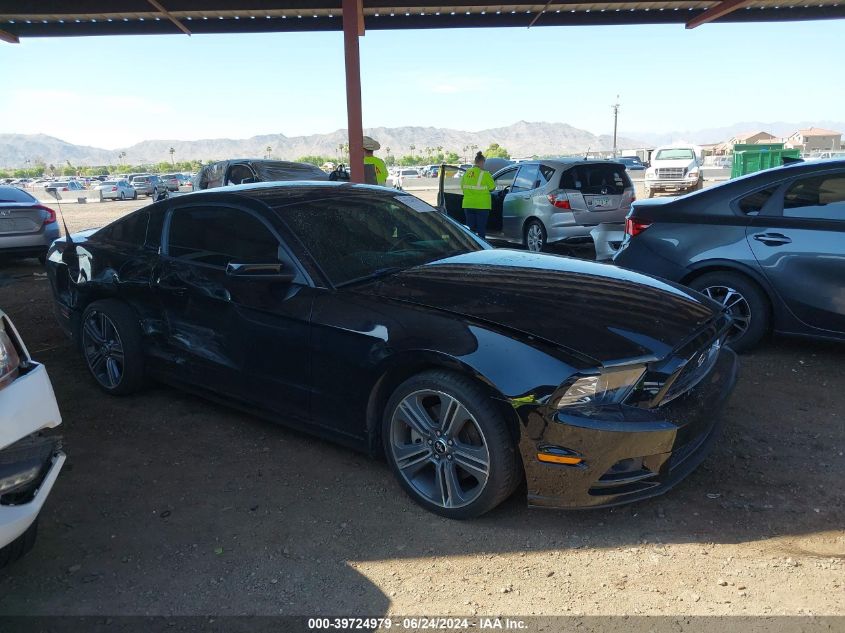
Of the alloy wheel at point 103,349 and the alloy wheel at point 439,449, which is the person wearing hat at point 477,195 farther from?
the alloy wheel at point 439,449

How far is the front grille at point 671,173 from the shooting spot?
76.4 ft

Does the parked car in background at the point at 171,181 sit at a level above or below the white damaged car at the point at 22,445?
above

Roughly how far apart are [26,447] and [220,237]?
1893mm

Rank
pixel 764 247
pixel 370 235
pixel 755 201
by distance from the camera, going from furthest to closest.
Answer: pixel 755 201 < pixel 764 247 < pixel 370 235

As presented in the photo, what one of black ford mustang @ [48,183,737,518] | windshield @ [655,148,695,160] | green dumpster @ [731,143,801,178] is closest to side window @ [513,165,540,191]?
black ford mustang @ [48,183,737,518]

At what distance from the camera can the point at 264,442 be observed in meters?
3.88

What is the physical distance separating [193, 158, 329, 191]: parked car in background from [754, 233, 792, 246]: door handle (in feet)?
27.5

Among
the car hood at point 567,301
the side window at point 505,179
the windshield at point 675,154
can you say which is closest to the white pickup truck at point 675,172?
the windshield at point 675,154

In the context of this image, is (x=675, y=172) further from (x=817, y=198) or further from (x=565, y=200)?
(x=817, y=198)

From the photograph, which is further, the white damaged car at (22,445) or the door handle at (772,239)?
the door handle at (772,239)

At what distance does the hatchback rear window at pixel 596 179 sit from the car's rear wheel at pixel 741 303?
16.3 feet

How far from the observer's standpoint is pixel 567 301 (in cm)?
312

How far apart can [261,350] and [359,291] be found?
0.67 metres

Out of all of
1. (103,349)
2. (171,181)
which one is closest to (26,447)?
(103,349)
